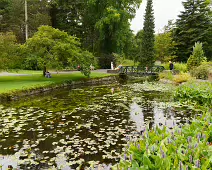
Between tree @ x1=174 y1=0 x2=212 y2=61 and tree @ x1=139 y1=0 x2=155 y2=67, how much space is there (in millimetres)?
6153

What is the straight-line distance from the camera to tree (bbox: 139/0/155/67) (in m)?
36.9

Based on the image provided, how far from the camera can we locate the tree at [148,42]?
36.9 m

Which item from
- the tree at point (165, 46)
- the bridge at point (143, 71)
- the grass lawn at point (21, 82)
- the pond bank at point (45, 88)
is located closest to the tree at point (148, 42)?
the tree at point (165, 46)

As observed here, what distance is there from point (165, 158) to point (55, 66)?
612 inches

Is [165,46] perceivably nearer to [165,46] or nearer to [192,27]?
[165,46]

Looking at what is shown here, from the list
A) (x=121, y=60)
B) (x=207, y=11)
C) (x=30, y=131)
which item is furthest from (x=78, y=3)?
(x=30, y=131)

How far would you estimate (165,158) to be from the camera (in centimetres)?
309

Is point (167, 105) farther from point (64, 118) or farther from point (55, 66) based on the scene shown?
point (55, 66)

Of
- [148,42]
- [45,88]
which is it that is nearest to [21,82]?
[45,88]

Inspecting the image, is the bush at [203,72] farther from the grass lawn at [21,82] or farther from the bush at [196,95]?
the grass lawn at [21,82]

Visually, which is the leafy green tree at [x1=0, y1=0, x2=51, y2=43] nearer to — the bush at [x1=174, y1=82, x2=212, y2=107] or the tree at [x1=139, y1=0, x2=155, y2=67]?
the tree at [x1=139, y1=0, x2=155, y2=67]

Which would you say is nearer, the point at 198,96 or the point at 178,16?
the point at 198,96

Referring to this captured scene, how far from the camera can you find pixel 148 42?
121 feet

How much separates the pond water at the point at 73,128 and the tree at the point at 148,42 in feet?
81.9
